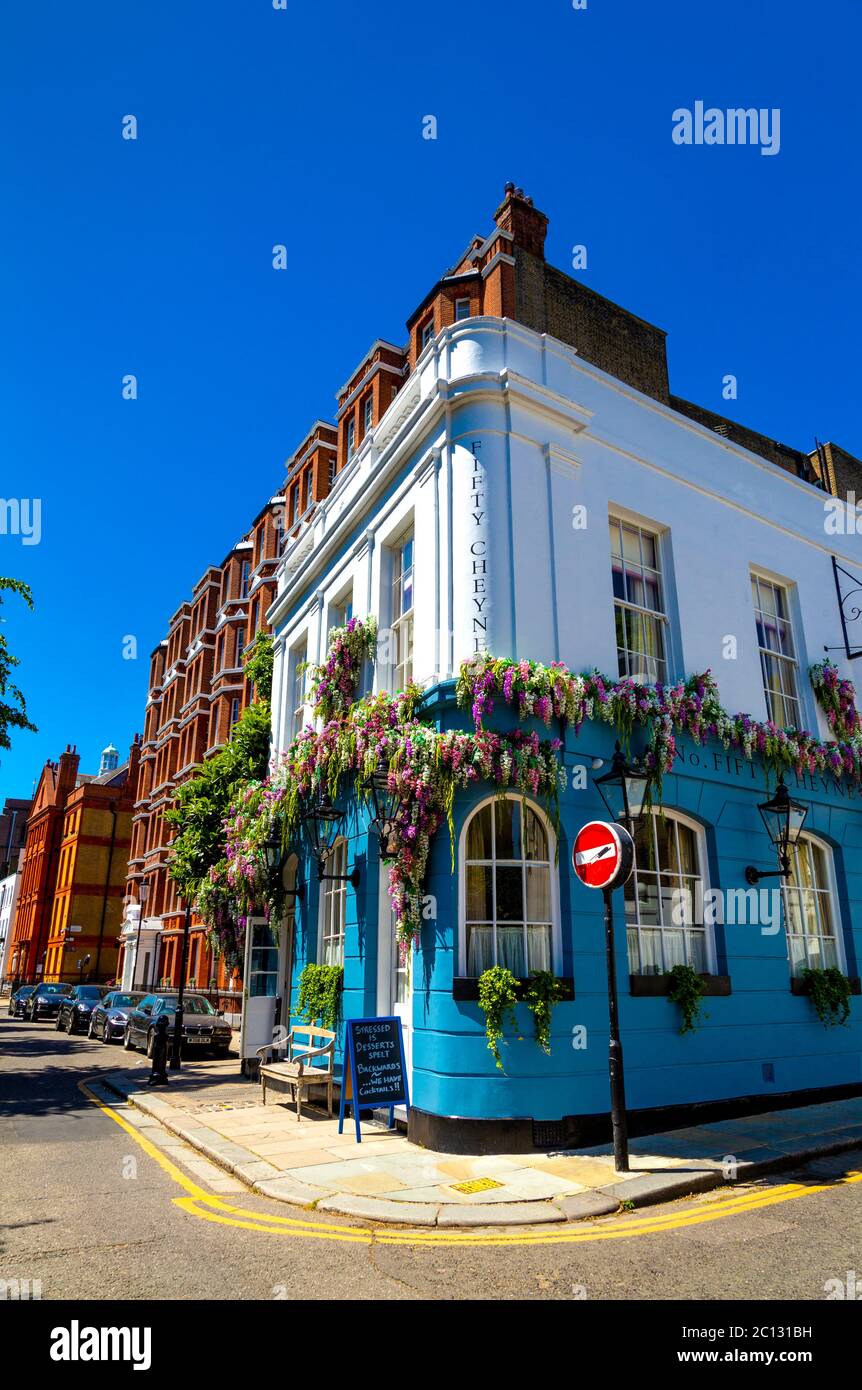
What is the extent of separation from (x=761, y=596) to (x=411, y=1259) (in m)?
12.9

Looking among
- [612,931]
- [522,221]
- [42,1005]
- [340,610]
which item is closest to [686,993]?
[612,931]

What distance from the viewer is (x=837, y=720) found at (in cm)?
1524

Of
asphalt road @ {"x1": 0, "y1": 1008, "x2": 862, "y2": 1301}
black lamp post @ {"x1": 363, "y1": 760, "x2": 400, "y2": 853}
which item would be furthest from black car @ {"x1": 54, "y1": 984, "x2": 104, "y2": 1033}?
asphalt road @ {"x1": 0, "y1": 1008, "x2": 862, "y2": 1301}

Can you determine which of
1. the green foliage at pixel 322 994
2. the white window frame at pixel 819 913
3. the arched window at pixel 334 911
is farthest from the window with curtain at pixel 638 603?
the green foliage at pixel 322 994

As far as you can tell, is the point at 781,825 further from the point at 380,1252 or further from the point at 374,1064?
the point at 380,1252

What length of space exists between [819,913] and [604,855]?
729 cm

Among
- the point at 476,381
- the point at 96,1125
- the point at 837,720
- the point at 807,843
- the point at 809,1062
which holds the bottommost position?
the point at 96,1125

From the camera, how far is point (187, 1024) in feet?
67.3

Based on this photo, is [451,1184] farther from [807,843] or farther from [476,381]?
[476,381]

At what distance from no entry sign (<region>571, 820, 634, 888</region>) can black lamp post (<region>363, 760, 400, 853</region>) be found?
8.84 feet

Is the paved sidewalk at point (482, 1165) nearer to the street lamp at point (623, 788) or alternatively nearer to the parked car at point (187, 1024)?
the street lamp at point (623, 788)
